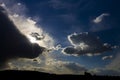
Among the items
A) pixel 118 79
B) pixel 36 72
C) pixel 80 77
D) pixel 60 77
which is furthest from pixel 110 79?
pixel 36 72

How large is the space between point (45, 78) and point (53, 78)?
1.77m

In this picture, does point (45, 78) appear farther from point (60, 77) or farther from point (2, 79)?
point (2, 79)

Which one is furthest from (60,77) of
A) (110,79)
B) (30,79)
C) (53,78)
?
(110,79)

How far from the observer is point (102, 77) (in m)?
71.3

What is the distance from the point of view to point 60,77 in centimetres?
6981

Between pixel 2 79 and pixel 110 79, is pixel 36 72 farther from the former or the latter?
pixel 110 79

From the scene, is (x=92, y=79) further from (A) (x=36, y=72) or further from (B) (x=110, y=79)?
(A) (x=36, y=72)

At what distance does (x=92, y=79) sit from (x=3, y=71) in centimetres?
1985

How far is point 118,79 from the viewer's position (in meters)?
71.6

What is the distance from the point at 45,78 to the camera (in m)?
70.0

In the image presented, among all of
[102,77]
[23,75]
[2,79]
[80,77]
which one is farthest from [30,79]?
[102,77]

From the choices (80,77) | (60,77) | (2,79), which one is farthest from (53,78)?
(2,79)

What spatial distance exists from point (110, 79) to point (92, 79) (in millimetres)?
4276

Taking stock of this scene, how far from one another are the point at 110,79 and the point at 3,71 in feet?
78.8
